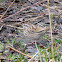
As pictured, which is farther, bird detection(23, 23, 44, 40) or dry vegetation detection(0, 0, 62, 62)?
bird detection(23, 23, 44, 40)

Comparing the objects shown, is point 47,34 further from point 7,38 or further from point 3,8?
point 3,8

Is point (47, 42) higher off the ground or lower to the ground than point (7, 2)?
lower

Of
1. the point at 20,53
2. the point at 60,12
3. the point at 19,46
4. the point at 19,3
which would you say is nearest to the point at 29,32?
the point at 19,46

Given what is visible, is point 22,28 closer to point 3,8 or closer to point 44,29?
point 44,29

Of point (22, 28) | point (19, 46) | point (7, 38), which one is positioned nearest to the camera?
point (19, 46)

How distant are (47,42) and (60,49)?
0.22 meters

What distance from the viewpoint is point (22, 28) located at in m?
1.81

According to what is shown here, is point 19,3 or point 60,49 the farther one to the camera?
point 19,3

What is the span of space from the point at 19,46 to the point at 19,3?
1137 mm

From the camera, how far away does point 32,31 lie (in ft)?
5.68

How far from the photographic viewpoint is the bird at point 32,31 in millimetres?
1644

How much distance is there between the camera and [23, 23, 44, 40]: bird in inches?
64.7

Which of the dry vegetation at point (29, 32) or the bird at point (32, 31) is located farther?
the bird at point (32, 31)

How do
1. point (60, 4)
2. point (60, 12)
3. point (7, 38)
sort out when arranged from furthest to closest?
point (60, 4) → point (60, 12) → point (7, 38)
